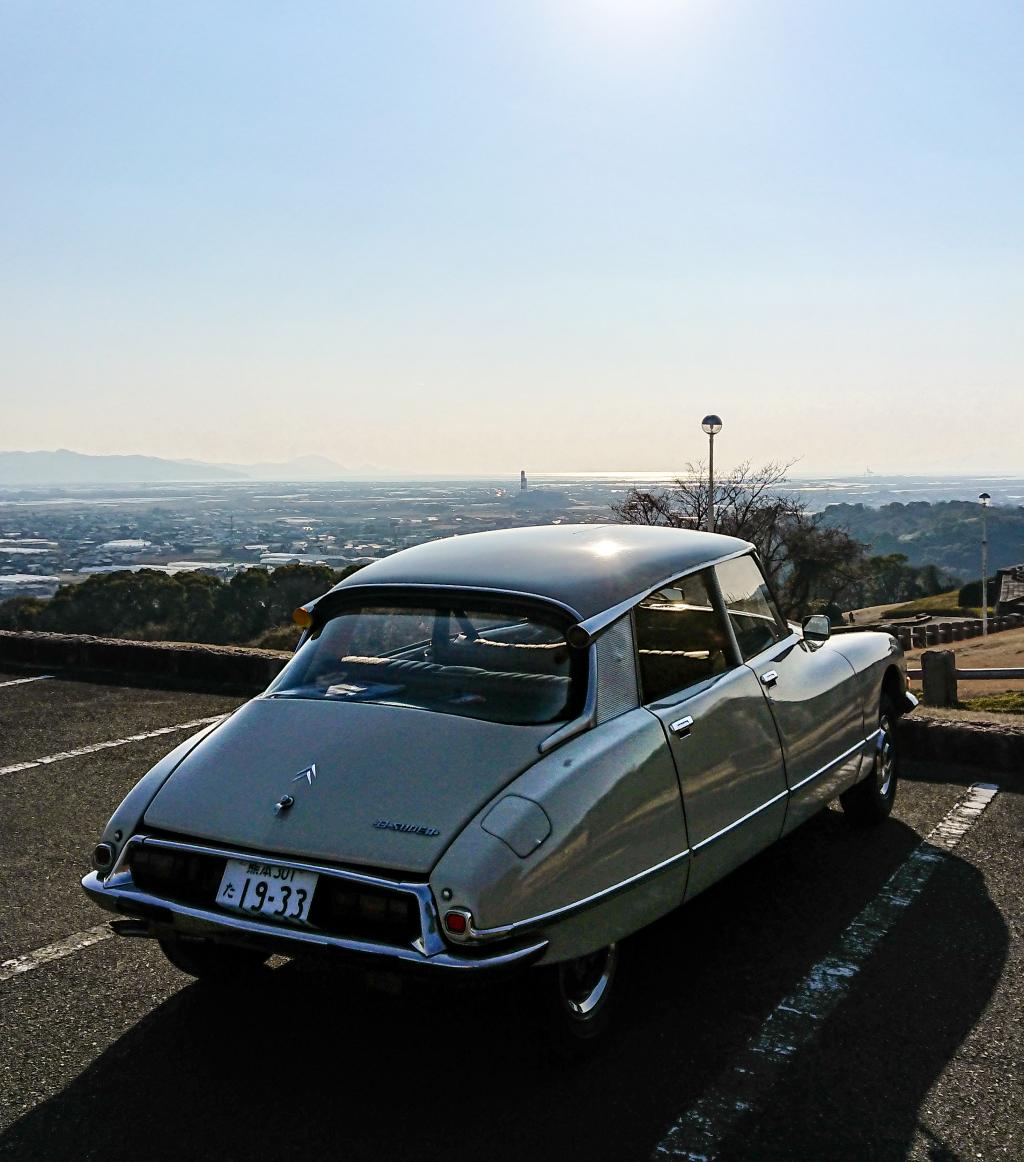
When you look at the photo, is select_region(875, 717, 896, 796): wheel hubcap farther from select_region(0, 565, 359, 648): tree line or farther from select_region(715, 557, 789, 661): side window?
select_region(0, 565, 359, 648): tree line

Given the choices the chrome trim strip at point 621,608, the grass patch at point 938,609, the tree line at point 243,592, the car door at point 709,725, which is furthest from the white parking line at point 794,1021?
the grass patch at point 938,609

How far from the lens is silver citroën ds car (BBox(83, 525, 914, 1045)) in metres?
3.11

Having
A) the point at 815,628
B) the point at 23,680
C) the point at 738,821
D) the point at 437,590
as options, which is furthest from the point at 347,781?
the point at 23,680

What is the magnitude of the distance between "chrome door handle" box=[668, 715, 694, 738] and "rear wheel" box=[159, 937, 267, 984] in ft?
5.14

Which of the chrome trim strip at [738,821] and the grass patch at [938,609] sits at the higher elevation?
the chrome trim strip at [738,821]

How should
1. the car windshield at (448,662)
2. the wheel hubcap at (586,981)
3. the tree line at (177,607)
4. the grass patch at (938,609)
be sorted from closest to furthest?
the wheel hubcap at (586,981) < the car windshield at (448,662) < the tree line at (177,607) < the grass patch at (938,609)

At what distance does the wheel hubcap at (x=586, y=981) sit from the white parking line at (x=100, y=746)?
371 cm

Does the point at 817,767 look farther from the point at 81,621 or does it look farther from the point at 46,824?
the point at 81,621

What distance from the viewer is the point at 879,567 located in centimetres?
7850

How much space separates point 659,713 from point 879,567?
78.7 m

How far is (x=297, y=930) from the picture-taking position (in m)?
3.13

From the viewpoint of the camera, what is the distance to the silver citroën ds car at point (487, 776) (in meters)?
3.11

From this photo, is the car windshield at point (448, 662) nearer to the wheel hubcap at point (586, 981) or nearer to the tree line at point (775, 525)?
the wheel hubcap at point (586, 981)

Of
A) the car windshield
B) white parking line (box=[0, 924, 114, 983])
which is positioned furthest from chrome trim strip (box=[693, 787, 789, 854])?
white parking line (box=[0, 924, 114, 983])
